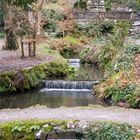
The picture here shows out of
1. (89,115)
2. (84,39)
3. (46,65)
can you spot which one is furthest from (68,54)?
(89,115)

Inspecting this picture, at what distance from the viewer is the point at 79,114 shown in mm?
10414

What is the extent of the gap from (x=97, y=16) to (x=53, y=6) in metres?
3.74

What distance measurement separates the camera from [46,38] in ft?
94.2

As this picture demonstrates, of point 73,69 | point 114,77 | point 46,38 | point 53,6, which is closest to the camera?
point 114,77

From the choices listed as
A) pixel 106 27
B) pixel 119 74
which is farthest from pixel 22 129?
pixel 106 27

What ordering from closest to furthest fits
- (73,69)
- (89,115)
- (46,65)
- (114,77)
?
(89,115), (114,77), (46,65), (73,69)

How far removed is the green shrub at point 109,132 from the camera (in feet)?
28.8

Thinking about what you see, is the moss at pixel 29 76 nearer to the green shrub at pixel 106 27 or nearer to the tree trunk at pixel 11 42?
the tree trunk at pixel 11 42

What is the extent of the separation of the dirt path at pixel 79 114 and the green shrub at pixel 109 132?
0.66 meters

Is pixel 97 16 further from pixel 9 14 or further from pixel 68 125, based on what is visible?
pixel 68 125

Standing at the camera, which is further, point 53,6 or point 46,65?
point 53,6

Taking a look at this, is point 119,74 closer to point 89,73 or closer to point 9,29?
point 89,73

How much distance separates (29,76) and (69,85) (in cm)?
183

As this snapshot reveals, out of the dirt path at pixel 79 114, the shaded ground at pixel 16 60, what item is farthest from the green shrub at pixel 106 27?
the dirt path at pixel 79 114
